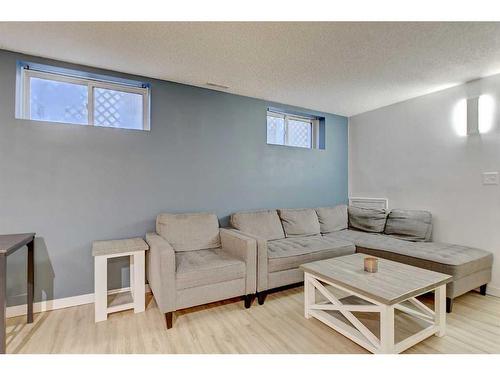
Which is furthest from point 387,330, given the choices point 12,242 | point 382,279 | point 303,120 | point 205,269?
point 303,120

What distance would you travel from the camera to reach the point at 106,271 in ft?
6.32

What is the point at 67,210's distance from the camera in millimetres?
2188

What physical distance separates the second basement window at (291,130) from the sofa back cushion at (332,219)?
42.2 inches

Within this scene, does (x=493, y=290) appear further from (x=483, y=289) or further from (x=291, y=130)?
(x=291, y=130)

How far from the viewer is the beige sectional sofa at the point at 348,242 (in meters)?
2.19

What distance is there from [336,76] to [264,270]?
2047mm

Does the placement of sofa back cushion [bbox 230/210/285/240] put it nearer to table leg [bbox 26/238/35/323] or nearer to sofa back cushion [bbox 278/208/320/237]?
sofa back cushion [bbox 278/208/320/237]

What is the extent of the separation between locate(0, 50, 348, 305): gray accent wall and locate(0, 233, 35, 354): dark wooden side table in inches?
8.5

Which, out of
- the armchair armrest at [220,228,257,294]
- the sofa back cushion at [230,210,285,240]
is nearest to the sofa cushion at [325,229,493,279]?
the sofa back cushion at [230,210,285,240]

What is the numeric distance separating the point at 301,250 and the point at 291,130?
76.4 inches

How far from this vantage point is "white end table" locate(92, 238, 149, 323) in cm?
191

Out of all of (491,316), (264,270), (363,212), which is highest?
(363,212)

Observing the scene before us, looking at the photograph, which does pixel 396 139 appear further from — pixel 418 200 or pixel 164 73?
pixel 164 73
